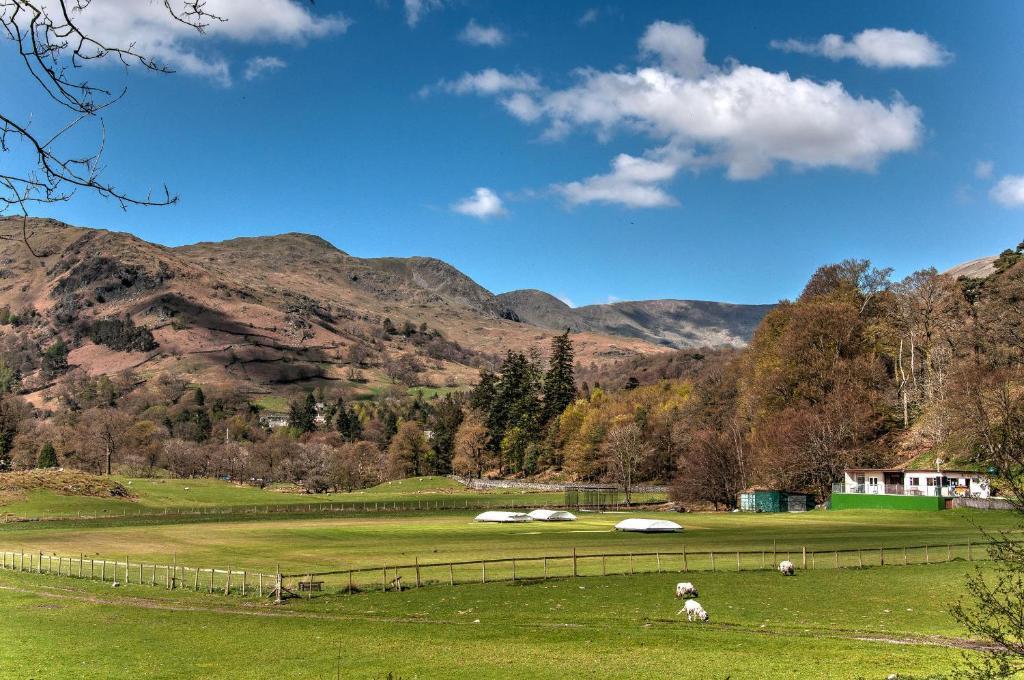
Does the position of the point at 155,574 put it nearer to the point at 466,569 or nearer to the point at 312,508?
the point at 466,569

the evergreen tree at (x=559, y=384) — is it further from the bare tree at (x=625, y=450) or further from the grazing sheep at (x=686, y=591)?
the grazing sheep at (x=686, y=591)

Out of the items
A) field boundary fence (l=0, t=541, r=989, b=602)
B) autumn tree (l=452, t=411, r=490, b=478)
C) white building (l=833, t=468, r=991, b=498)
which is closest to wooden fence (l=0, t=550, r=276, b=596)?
field boundary fence (l=0, t=541, r=989, b=602)

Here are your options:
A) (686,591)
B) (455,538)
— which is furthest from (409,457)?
(686,591)

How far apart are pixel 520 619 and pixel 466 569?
56.4 ft

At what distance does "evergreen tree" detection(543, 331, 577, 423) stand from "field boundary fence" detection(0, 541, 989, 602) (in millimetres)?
131475

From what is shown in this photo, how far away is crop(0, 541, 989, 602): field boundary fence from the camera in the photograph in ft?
142

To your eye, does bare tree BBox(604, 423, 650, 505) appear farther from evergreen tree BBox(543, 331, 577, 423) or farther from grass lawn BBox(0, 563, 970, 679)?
grass lawn BBox(0, 563, 970, 679)

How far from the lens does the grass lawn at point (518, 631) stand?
2447 cm

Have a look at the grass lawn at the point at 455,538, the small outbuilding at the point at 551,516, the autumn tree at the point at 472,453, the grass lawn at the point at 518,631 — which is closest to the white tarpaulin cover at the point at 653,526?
the grass lawn at the point at 455,538

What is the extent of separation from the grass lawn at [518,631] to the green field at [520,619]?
107 mm

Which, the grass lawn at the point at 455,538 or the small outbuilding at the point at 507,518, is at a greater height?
the grass lawn at the point at 455,538

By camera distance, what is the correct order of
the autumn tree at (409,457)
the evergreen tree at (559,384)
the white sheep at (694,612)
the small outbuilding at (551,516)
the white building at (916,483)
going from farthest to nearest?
the autumn tree at (409,457)
the evergreen tree at (559,384)
the small outbuilding at (551,516)
the white building at (916,483)
the white sheep at (694,612)

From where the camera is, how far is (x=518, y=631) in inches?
1209

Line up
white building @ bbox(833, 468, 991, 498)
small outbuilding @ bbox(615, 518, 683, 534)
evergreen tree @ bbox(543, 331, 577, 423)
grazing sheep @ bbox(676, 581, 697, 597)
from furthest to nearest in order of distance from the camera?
1. evergreen tree @ bbox(543, 331, 577, 423)
2. white building @ bbox(833, 468, 991, 498)
3. small outbuilding @ bbox(615, 518, 683, 534)
4. grazing sheep @ bbox(676, 581, 697, 597)
